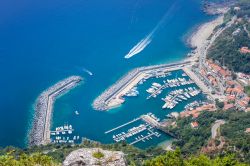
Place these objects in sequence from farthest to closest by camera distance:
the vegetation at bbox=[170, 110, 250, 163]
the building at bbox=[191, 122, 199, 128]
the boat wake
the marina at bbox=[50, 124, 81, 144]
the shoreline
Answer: the boat wake
the shoreline
the marina at bbox=[50, 124, 81, 144]
the building at bbox=[191, 122, 199, 128]
the vegetation at bbox=[170, 110, 250, 163]

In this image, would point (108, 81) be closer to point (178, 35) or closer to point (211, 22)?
point (178, 35)

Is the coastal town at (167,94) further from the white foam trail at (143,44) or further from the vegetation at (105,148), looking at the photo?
the vegetation at (105,148)

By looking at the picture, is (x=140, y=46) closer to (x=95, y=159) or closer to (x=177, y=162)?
(x=177, y=162)

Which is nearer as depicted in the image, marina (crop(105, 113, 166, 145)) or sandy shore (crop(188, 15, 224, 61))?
marina (crop(105, 113, 166, 145))

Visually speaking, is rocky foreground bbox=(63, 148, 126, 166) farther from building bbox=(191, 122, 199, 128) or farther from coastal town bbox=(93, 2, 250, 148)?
coastal town bbox=(93, 2, 250, 148)

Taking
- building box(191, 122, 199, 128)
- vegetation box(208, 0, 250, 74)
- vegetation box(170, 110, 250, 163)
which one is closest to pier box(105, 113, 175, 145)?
vegetation box(170, 110, 250, 163)

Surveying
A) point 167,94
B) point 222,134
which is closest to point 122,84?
point 167,94

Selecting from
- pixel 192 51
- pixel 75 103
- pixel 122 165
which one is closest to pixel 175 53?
pixel 192 51
